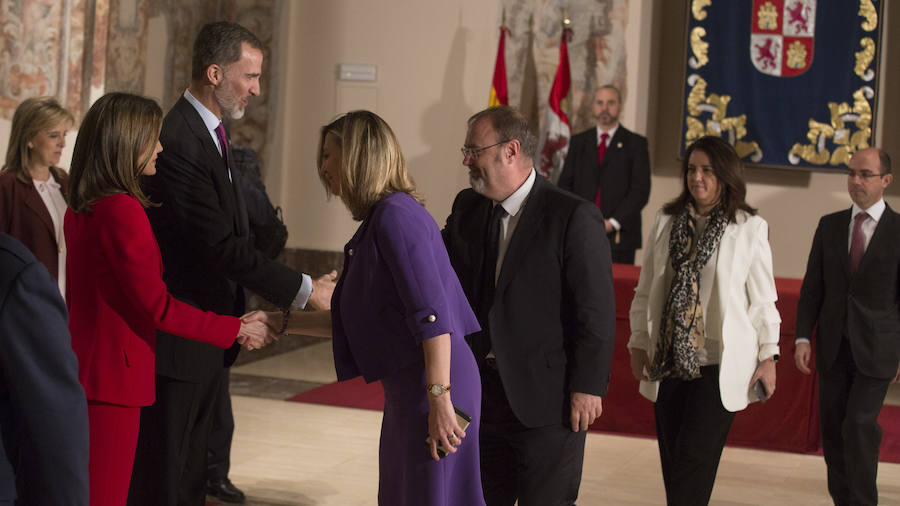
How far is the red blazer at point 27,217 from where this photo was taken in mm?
5250

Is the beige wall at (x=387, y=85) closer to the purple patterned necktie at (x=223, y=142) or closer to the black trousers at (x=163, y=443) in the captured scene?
the purple patterned necktie at (x=223, y=142)

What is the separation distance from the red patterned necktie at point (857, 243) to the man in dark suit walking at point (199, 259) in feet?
9.07

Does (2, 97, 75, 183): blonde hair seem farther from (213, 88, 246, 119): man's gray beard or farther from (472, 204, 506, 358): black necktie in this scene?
(472, 204, 506, 358): black necktie

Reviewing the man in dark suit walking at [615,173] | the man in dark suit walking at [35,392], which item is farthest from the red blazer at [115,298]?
the man in dark suit walking at [615,173]

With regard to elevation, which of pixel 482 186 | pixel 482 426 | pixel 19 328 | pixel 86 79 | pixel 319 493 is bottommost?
pixel 319 493

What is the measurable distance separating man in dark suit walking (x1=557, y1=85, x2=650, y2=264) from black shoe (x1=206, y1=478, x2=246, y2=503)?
4869 mm

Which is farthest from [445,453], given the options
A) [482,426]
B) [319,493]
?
[319,493]

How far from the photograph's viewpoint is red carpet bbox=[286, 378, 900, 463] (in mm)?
7344

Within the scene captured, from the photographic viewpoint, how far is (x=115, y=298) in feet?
9.62

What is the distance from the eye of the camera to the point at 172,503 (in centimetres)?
331

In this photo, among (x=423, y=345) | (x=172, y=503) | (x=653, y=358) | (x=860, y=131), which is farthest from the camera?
(x=860, y=131)

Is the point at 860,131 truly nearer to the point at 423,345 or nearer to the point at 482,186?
the point at 482,186

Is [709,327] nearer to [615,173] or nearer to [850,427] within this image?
[850,427]

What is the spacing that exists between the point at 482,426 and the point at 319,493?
2179 mm
